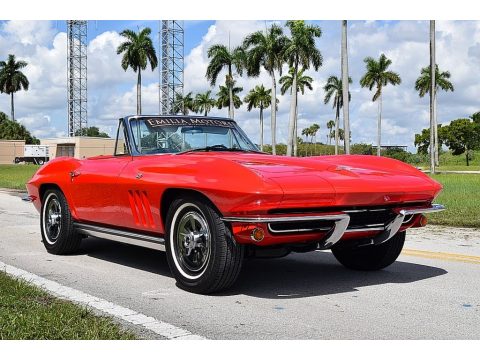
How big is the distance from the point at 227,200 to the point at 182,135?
1938 millimetres

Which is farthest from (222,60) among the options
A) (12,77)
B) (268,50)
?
(12,77)

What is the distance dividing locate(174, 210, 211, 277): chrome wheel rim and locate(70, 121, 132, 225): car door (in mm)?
987

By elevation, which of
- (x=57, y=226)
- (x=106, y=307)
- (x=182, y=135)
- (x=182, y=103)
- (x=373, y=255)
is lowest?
(x=106, y=307)

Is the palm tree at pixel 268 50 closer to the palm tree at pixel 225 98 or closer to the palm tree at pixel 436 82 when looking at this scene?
the palm tree at pixel 225 98

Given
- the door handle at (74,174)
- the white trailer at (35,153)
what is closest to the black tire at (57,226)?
the door handle at (74,174)

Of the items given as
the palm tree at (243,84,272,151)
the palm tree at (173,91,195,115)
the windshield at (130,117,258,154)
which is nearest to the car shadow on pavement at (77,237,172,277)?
the windshield at (130,117,258,154)

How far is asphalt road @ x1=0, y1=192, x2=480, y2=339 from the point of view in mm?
4160

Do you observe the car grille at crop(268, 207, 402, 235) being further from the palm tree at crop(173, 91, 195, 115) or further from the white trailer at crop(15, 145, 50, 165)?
the white trailer at crop(15, 145, 50, 165)

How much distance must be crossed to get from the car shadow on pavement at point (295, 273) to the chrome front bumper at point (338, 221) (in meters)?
0.53

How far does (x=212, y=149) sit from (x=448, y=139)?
92.5 metres

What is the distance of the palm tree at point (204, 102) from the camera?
85625mm

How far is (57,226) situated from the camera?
7.25m

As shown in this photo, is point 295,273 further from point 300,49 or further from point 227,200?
point 300,49
